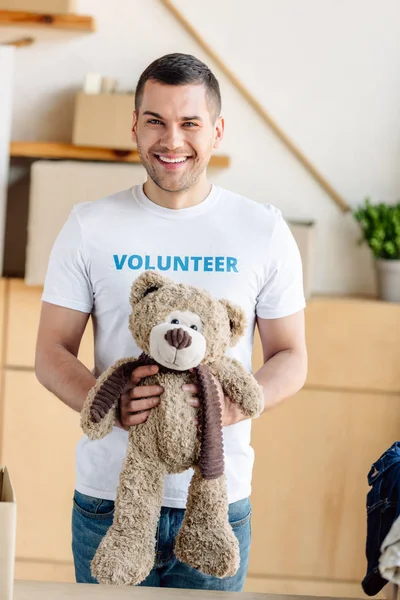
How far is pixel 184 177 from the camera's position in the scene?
4.21ft

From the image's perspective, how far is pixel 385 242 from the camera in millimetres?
2268

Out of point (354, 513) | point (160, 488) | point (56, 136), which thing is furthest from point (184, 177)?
point (354, 513)

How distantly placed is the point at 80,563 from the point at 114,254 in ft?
1.77

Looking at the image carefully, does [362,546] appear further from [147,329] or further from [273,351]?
[147,329]

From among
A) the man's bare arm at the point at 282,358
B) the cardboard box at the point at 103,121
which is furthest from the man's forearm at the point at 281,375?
the cardboard box at the point at 103,121

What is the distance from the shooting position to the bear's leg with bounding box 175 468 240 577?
1.06m

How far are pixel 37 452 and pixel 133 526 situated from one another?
50.2 inches

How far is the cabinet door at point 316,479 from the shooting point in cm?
227

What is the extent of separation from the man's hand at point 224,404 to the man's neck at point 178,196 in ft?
1.20

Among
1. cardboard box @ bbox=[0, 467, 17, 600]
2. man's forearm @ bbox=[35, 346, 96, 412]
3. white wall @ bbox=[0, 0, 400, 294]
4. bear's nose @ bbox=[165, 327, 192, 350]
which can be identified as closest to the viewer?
cardboard box @ bbox=[0, 467, 17, 600]

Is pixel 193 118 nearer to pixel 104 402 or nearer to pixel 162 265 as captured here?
pixel 162 265

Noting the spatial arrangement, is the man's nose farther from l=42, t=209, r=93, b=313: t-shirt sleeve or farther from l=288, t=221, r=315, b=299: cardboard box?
l=288, t=221, r=315, b=299: cardboard box

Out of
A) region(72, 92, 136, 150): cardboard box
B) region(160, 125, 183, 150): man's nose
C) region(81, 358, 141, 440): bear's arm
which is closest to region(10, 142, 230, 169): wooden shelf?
region(72, 92, 136, 150): cardboard box

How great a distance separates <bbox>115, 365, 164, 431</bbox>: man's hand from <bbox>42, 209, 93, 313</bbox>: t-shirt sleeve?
0.94 ft
